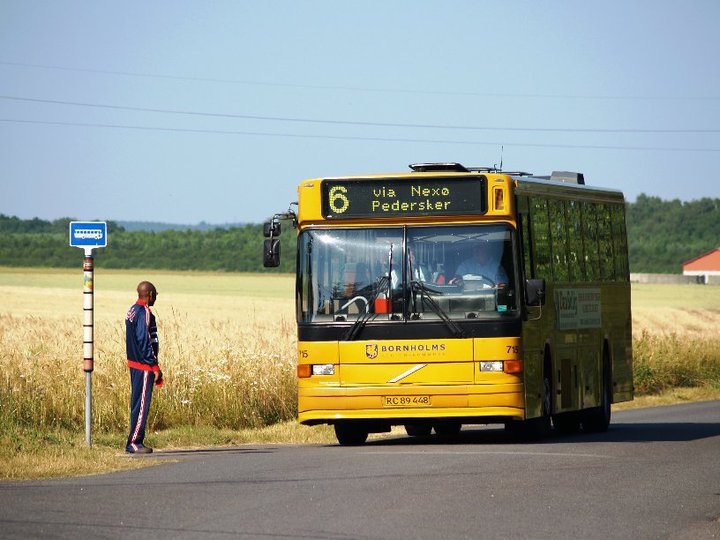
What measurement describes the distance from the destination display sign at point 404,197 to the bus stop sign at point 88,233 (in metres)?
2.56

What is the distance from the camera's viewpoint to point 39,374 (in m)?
22.1

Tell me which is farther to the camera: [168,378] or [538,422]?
[168,378]

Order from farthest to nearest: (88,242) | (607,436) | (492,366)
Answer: (607,436)
(88,242)
(492,366)

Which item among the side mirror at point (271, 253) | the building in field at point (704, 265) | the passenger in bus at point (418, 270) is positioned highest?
the building in field at point (704, 265)

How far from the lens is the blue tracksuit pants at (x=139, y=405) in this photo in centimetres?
1825

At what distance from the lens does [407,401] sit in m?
18.6

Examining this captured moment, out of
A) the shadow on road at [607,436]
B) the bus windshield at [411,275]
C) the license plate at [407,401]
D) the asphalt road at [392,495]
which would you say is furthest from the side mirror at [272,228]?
the shadow on road at [607,436]

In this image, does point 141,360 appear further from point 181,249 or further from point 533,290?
point 181,249

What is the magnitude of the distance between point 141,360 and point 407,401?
2997mm

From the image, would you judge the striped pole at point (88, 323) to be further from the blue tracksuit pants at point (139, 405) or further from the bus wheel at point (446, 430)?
the bus wheel at point (446, 430)

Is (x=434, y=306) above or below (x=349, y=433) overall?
above

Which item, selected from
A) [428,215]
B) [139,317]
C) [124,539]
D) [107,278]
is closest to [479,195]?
[428,215]

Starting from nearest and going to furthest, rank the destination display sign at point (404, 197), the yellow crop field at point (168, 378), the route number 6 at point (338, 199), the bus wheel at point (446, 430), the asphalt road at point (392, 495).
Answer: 1. the asphalt road at point (392, 495)
2. the destination display sign at point (404, 197)
3. the route number 6 at point (338, 199)
4. the yellow crop field at point (168, 378)
5. the bus wheel at point (446, 430)

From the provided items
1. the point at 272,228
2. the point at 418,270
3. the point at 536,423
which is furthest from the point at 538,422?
the point at 272,228
